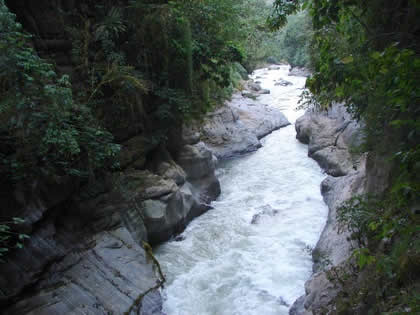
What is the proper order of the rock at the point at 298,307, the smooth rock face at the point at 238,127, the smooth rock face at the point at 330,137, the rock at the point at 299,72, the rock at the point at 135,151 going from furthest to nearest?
the rock at the point at 299,72 → the smooth rock face at the point at 238,127 → the smooth rock face at the point at 330,137 → the rock at the point at 135,151 → the rock at the point at 298,307

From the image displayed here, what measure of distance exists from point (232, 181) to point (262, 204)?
190cm

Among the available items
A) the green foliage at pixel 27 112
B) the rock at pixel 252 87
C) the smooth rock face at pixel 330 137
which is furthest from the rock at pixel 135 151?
the rock at pixel 252 87

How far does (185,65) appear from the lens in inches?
297

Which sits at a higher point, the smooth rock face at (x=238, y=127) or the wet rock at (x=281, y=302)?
the smooth rock face at (x=238, y=127)

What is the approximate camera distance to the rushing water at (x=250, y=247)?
212 inches

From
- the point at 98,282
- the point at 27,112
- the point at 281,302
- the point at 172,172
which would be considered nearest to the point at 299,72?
the point at 172,172

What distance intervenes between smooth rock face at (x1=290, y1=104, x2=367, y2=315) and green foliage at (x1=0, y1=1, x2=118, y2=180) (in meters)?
3.77

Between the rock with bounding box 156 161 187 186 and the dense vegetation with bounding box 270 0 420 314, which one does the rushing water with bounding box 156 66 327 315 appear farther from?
the dense vegetation with bounding box 270 0 420 314

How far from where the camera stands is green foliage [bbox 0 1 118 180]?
377 cm

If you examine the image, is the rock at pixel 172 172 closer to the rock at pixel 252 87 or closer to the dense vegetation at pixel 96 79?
the dense vegetation at pixel 96 79

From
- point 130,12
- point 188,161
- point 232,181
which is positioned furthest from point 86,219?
point 232,181

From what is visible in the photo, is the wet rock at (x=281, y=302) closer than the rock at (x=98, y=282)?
No

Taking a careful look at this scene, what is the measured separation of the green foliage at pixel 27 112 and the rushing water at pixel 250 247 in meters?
2.94

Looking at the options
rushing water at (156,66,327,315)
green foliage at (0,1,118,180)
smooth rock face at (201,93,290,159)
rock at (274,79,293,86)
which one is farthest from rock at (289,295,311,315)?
rock at (274,79,293,86)
